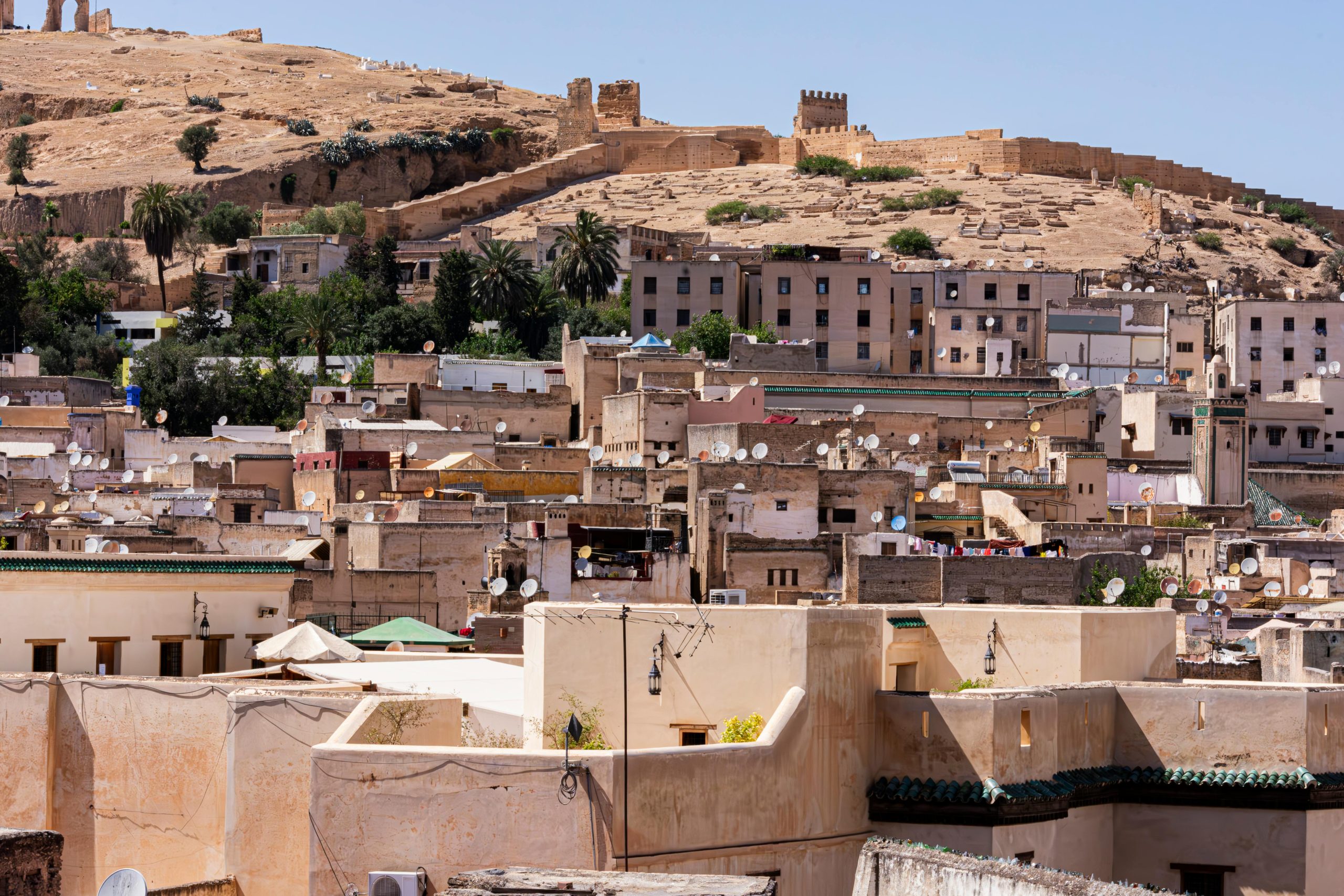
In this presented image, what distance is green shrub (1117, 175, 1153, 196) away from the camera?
88.4 meters

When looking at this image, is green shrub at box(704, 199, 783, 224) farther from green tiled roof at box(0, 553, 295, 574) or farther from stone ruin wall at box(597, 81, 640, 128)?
green tiled roof at box(0, 553, 295, 574)

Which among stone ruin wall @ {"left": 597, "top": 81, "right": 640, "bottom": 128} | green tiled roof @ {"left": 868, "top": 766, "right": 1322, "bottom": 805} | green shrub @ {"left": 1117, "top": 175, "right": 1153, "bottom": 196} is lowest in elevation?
green tiled roof @ {"left": 868, "top": 766, "right": 1322, "bottom": 805}

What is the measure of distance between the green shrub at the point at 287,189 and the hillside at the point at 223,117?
0.32 meters

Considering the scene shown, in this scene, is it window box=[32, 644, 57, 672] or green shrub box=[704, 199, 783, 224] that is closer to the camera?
window box=[32, 644, 57, 672]

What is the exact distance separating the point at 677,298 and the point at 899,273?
6376 mm

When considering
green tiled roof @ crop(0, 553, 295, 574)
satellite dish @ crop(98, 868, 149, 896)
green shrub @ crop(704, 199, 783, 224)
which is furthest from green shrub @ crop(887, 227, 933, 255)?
satellite dish @ crop(98, 868, 149, 896)

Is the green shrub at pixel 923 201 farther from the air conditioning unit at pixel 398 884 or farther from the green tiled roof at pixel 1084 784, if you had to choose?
the air conditioning unit at pixel 398 884

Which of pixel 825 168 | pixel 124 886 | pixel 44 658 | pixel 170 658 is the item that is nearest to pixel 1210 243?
pixel 825 168

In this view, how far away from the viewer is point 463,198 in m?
86.4

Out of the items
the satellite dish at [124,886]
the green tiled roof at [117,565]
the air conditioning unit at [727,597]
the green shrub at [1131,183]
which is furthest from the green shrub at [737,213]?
the satellite dish at [124,886]

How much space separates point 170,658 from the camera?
17.7 meters

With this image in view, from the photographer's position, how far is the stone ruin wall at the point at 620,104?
105m

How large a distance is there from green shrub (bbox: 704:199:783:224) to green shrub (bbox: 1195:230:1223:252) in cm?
1707

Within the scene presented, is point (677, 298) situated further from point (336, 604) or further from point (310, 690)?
point (310, 690)
